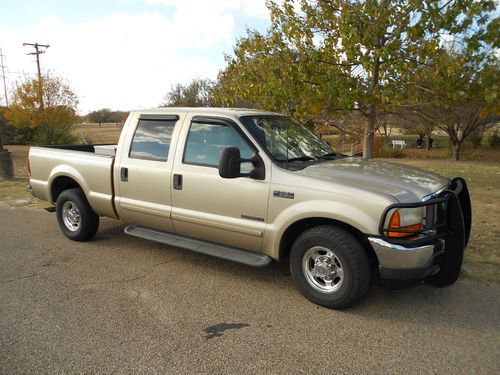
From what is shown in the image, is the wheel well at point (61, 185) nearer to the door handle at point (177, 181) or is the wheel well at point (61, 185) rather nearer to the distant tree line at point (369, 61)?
the door handle at point (177, 181)

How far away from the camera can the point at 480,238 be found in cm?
582

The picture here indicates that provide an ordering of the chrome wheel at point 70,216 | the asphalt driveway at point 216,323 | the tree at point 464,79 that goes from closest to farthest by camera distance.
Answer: the asphalt driveway at point 216,323 → the chrome wheel at point 70,216 → the tree at point 464,79

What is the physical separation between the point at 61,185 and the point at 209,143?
2.92 metres

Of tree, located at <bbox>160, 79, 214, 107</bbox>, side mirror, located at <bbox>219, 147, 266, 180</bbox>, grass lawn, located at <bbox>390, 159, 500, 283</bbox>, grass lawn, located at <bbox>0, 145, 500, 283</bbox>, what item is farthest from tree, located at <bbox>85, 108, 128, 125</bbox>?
side mirror, located at <bbox>219, 147, 266, 180</bbox>

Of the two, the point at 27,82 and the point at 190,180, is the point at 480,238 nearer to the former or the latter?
Result: the point at 190,180

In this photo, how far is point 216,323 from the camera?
355cm

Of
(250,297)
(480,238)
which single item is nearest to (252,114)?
(250,297)

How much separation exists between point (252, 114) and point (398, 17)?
434cm

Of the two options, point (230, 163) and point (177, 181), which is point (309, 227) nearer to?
point (230, 163)

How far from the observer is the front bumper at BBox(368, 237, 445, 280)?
339cm

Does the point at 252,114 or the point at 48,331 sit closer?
the point at 48,331

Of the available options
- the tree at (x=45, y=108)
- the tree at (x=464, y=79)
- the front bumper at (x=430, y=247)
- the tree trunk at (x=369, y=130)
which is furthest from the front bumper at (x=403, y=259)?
the tree at (x=45, y=108)

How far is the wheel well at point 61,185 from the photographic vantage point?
5.96 metres

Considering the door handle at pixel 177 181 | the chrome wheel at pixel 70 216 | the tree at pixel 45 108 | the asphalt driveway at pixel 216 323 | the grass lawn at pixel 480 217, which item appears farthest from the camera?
the tree at pixel 45 108
